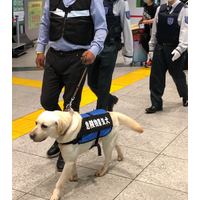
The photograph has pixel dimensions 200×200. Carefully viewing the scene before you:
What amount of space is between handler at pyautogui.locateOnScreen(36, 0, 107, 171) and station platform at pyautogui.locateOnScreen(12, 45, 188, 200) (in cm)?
33

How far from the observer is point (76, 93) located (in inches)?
124

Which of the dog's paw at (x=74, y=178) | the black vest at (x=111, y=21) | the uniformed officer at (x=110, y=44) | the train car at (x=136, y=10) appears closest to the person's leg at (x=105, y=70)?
the uniformed officer at (x=110, y=44)

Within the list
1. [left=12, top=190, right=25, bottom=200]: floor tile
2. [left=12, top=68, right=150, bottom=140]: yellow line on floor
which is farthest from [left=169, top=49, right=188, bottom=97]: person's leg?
[left=12, top=190, right=25, bottom=200]: floor tile

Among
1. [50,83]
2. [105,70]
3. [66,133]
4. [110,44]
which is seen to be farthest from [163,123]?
[66,133]

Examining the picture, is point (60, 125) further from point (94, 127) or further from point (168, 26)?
point (168, 26)

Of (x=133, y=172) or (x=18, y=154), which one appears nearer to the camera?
(x=133, y=172)

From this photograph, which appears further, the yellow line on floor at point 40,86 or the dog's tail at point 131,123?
the yellow line on floor at point 40,86

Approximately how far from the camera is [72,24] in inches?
117

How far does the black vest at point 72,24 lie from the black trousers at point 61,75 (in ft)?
0.45

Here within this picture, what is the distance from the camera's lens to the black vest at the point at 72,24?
2965 mm

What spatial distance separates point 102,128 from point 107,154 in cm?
34

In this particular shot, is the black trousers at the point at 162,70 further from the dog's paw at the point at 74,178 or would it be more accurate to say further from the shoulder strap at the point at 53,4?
the dog's paw at the point at 74,178

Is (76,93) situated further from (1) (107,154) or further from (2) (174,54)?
(2) (174,54)
